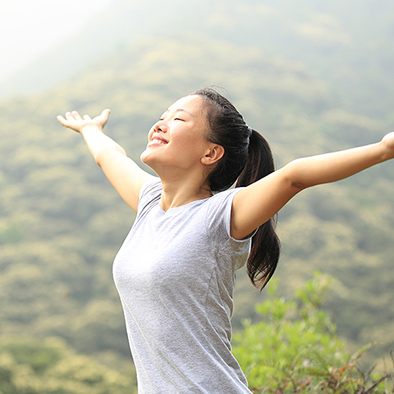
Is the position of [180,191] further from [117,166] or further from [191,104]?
[117,166]

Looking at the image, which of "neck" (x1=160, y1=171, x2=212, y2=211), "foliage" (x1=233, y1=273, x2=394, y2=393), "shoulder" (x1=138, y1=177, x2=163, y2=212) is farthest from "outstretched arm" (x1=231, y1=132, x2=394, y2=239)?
"foliage" (x1=233, y1=273, x2=394, y2=393)

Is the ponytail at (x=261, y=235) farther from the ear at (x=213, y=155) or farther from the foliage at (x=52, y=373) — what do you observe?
the foliage at (x=52, y=373)

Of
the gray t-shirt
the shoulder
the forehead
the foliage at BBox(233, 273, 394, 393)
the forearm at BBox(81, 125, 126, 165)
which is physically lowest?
the foliage at BBox(233, 273, 394, 393)

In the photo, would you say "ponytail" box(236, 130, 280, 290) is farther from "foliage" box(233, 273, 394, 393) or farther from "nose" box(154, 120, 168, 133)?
"foliage" box(233, 273, 394, 393)

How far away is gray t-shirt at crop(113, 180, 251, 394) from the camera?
3.06 feet

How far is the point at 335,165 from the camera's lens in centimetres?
81

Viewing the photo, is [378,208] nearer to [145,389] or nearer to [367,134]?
[367,134]

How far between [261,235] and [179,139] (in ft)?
0.82

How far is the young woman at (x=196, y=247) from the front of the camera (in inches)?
36.0

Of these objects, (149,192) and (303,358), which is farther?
(303,358)

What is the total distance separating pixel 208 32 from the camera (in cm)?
2884

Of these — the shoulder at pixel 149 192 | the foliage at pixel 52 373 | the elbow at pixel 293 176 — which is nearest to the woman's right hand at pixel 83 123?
the shoulder at pixel 149 192

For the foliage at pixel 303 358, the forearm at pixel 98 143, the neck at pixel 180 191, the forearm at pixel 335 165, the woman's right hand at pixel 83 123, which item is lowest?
the foliage at pixel 303 358

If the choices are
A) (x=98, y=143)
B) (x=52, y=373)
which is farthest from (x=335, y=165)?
(x=52, y=373)
